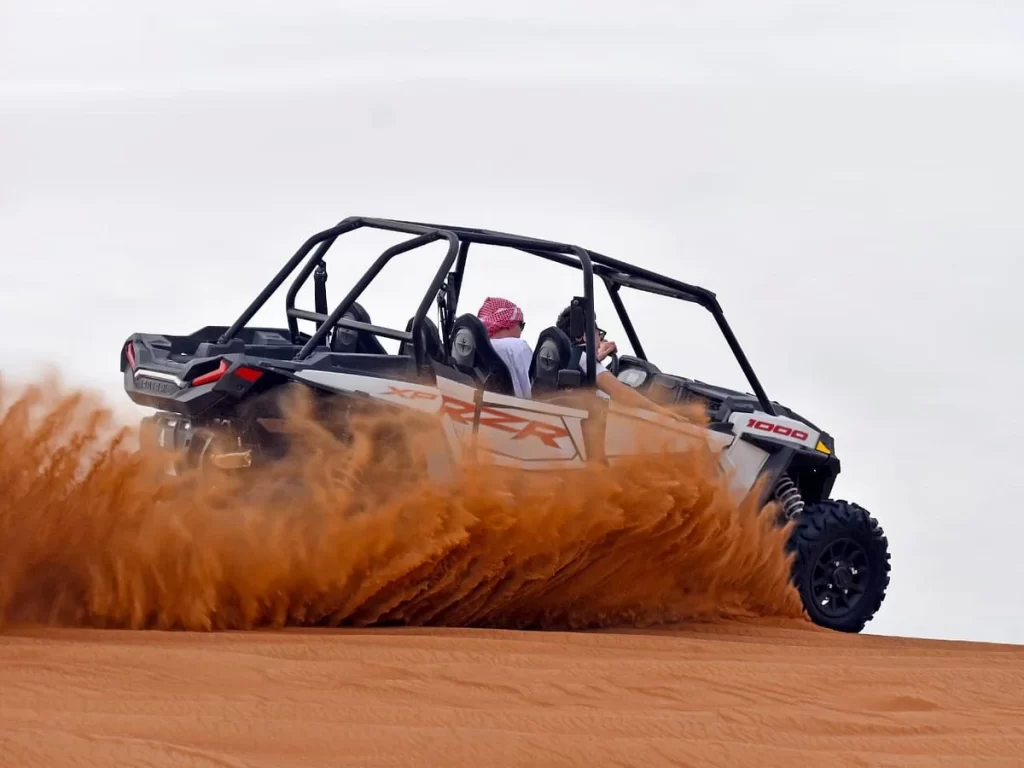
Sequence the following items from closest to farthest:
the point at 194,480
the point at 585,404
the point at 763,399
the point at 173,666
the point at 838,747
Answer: the point at 838,747 < the point at 173,666 < the point at 194,480 < the point at 585,404 < the point at 763,399

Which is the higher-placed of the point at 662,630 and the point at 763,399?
the point at 763,399

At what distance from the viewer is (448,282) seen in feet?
28.0

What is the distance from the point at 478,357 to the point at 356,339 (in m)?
1.15

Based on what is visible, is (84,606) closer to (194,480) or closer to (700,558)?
(194,480)

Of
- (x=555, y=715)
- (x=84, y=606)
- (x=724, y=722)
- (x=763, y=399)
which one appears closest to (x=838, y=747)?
(x=724, y=722)

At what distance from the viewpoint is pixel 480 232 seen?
27.2ft

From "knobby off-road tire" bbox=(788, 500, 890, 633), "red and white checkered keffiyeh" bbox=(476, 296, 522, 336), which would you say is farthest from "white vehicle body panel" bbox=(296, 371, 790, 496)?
"knobby off-road tire" bbox=(788, 500, 890, 633)

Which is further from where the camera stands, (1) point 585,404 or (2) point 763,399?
(2) point 763,399

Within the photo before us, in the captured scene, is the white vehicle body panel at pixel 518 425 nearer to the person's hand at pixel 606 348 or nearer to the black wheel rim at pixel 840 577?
the person's hand at pixel 606 348

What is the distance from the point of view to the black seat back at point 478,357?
25.6 feet

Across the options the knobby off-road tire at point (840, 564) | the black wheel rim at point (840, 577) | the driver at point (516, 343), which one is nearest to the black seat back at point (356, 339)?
the driver at point (516, 343)

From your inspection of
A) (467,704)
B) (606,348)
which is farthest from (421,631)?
(606,348)

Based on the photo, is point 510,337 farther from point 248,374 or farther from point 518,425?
point 248,374

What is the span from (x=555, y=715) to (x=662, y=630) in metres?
3.13
